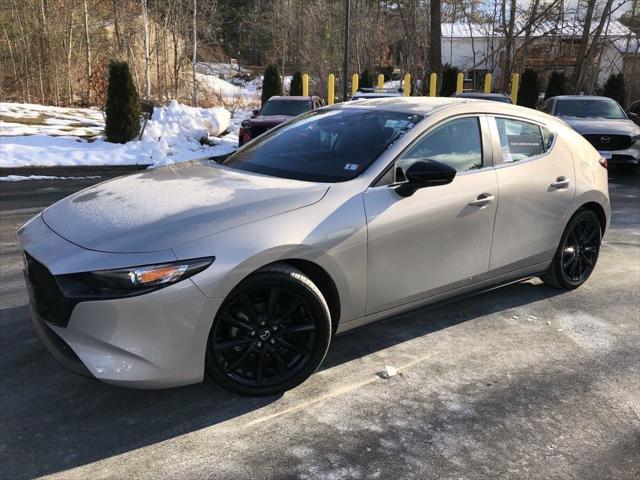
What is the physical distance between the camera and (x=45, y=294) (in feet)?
9.13

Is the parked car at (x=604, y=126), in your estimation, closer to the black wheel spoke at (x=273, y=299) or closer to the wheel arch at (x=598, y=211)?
the wheel arch at (x=598, y=211)

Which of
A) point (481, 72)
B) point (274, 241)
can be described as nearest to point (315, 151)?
point (274, 241)

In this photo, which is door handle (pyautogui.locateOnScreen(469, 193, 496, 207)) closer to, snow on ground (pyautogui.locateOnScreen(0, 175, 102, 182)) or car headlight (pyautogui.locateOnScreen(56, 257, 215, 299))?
car headlight (pyautogui.locateOnScreen(56, 257, 215, 299))

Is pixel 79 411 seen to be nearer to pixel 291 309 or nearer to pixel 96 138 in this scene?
pixel 291 309

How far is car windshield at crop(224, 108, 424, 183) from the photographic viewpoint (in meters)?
3.60

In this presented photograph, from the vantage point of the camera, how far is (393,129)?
377cm

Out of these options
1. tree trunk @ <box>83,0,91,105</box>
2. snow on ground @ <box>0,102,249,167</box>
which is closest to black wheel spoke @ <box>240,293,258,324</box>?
snow on ground @ <box>0,102,249,167</box>

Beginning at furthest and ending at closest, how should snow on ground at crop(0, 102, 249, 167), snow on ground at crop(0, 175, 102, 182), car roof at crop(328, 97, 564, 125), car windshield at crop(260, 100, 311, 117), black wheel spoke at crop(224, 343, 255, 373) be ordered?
1. car windshield at crop(260, 100, 311, 117)
2. snow on ground at crop(0, 102, 249, 167)
3. snow on ground at crop(0, 175, 102, 182)
4. car roof at crop(328, 97, 564, 125)
5. black wheel spoke at crop(224, 343, 255, 373)

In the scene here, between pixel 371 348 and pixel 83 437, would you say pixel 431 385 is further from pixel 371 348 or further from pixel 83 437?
pixel 83 437

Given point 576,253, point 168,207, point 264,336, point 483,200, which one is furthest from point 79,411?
point 576,253

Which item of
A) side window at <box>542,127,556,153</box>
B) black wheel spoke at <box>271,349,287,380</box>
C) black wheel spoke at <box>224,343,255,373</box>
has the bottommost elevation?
black wheel spoke at <box>271,349,287,380</box>

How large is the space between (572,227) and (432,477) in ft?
9.56

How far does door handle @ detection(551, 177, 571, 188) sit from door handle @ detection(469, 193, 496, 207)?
2.61ft

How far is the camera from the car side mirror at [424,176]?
3416mm
